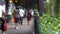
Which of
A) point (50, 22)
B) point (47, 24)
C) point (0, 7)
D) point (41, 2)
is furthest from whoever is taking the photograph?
point (0, 7)

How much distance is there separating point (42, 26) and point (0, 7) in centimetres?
939

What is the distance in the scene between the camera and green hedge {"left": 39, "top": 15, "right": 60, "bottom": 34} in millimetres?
2120

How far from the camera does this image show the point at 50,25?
241cm

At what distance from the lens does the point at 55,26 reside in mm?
2182

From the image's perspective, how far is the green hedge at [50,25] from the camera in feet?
6.96

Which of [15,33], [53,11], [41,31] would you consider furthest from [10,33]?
[53,11]

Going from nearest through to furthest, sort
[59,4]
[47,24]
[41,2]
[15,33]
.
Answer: [59,4] < [41,2] < [47,24] < [15,33]

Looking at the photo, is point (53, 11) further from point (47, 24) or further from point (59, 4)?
point (47, 24)

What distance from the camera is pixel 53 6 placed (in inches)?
70.9

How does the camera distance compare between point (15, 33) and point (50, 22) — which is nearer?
point (50, 22)

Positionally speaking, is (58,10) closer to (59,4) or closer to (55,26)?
(59,4)

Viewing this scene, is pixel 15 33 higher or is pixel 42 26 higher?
pixel 42 26

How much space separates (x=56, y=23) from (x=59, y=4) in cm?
45

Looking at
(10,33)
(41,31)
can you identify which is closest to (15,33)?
(10,33)
